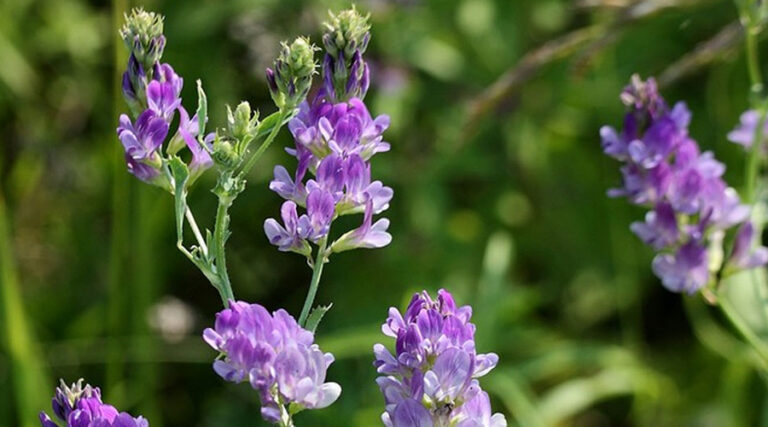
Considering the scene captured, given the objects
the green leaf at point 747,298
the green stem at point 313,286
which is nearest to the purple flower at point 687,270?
the green leaf at point 747,298

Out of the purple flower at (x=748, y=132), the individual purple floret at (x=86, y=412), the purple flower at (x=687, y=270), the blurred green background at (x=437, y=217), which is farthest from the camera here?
the blurred green background at (x=437, y=217)

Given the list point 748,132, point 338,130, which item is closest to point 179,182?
point 338,130

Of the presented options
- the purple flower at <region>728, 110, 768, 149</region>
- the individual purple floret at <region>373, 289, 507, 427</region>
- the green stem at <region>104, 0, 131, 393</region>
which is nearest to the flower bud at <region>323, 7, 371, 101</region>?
the individual purple floret at <region>373, 289, 507, 427</region>

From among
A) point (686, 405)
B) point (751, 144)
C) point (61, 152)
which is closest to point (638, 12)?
point (751, 144)

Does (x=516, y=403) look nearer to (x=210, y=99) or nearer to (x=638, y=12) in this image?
(x=638, y=12)

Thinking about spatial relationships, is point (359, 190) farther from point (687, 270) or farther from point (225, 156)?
point (687, 270)

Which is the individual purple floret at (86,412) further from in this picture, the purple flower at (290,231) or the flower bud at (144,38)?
the flower bud at (144,38)

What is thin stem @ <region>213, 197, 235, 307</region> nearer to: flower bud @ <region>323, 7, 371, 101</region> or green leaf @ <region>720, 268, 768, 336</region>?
flower bud @ <region>323, 7, 371, 101</region>
